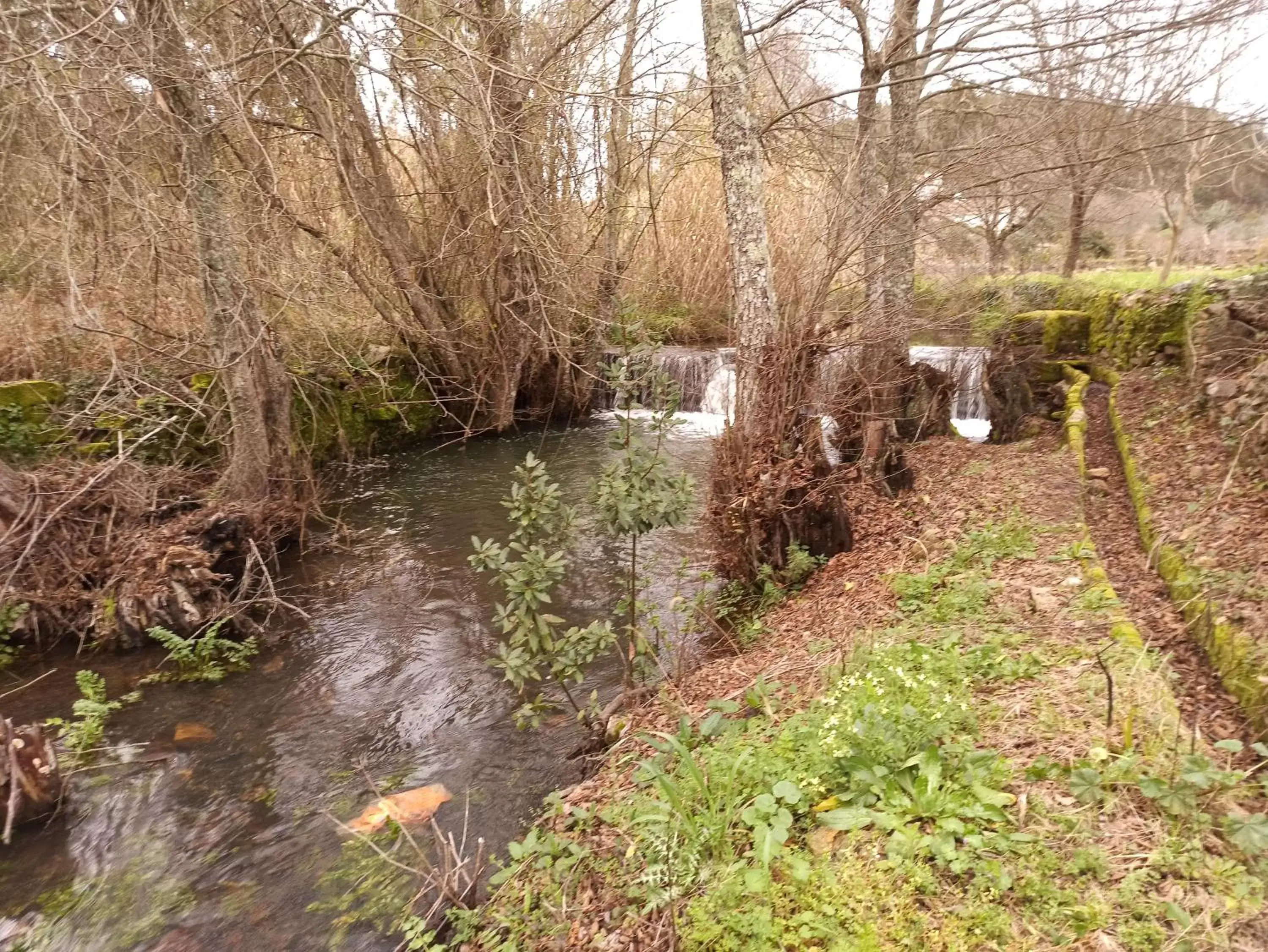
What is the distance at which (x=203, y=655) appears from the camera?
Answer: 573cm

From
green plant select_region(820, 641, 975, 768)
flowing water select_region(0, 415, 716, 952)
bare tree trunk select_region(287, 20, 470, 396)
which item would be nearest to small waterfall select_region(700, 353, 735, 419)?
bare tree trunk select_region(287, 20, 470, 396)

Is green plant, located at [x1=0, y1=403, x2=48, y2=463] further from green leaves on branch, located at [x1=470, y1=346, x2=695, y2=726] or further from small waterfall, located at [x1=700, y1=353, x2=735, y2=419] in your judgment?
small waterfall, located at [x1=700, y1=353, x2=735, y2=419]

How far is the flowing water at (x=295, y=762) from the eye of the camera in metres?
3.63

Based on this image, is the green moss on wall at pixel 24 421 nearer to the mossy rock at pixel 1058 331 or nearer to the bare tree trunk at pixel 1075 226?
the mossy rock at pixel 1058 331

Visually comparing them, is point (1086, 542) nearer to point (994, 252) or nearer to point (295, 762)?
point (295, 762)

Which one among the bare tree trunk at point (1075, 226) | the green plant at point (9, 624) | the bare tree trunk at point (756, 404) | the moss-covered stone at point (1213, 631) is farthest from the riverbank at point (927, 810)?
the bare tree trunk at point (1075, 226)

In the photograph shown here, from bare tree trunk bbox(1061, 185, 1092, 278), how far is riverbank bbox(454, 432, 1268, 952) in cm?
1348

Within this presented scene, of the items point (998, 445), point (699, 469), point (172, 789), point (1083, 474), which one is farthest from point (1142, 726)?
point (699, 469)

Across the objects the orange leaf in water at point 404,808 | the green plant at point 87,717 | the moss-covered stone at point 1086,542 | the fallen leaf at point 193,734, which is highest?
the moss-covered stone at point 1086,542

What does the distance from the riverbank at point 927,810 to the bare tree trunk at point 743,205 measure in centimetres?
259

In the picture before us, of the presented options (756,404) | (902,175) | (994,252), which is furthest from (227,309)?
(994,252)

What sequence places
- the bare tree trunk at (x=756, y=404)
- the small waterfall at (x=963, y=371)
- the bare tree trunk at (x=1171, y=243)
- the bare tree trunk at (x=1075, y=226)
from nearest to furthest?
the bare tree trunk at (x=756, y=404), the small waterfall at (x=963, y=371), the bare tree trunk at (x=1171, y=243), the bare tree trunk at (x=1075, y=226)

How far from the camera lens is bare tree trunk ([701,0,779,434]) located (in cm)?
602

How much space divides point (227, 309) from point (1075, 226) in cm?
1605
